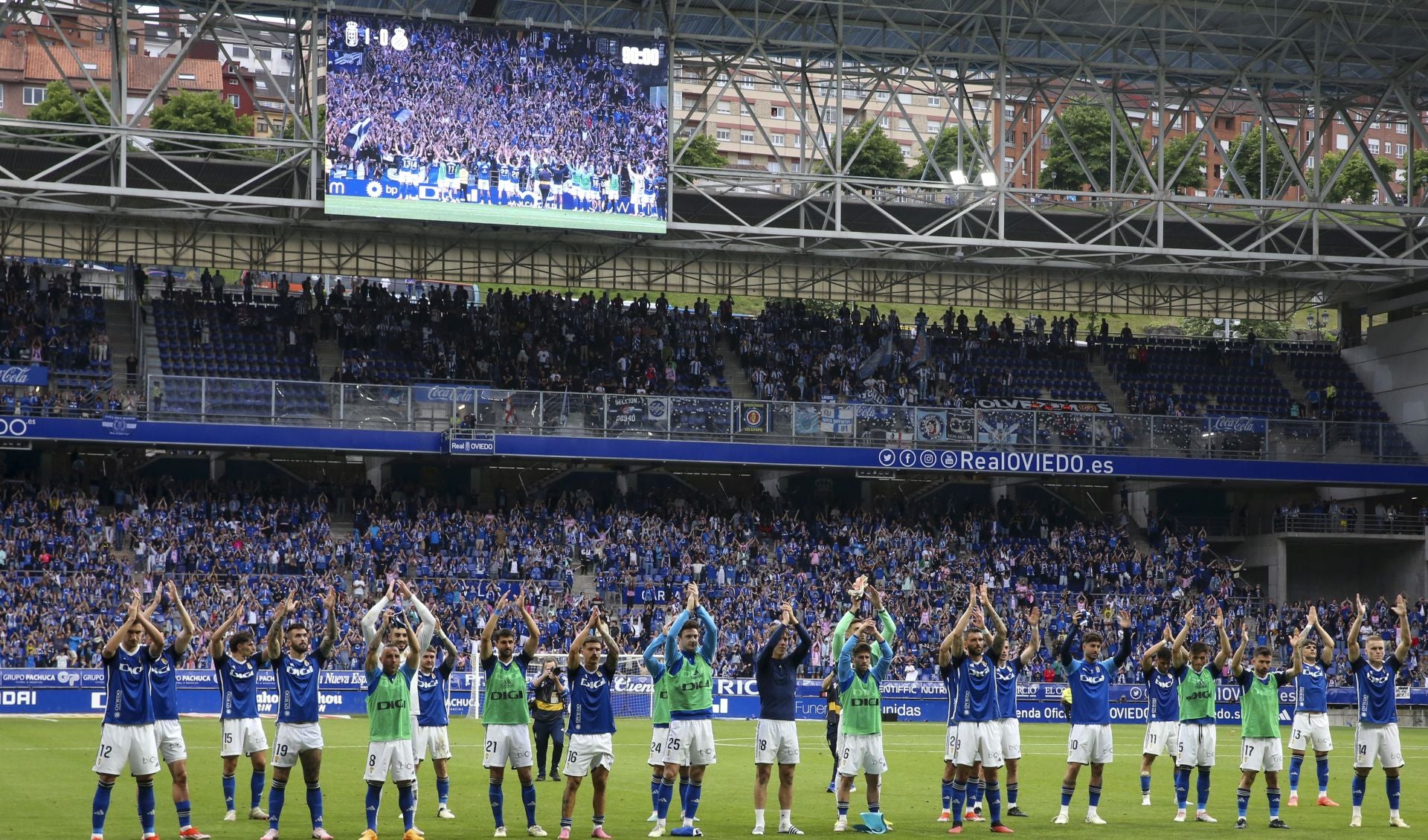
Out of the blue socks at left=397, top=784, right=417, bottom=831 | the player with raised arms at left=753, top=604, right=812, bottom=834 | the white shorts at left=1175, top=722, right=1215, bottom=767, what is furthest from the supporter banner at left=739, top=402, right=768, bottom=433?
the blue socks at left=397, top=784, right=417, bottom=831

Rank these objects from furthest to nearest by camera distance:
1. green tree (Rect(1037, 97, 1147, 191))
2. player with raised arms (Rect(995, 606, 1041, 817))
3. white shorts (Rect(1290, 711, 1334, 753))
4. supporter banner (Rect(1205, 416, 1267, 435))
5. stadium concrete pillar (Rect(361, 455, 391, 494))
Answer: green tree (Rect(1037, 97, 1147, 191)) < supporter banner (Rect(1205, 416, 1267, 435)) < stadium concrete pillar (Rect(361, 455, 391, 494)) < white shorts (Rect(1290, 711, 1334, 753)) < player with raised arms (Rect(995, 606, 1041, 817))

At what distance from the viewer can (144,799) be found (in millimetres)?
16531

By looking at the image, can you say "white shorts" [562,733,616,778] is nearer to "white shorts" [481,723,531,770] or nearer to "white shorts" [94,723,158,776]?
"white shorts" [481,723,531,770]

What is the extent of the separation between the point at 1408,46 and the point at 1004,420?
1470 centimetres

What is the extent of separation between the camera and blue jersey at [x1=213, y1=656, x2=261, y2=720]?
1916 cm

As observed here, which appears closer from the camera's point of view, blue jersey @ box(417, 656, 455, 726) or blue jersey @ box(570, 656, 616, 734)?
blue jersey @ box(570, 656, 616, 734)

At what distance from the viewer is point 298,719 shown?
17391 mm

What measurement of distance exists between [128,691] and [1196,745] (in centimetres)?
1216

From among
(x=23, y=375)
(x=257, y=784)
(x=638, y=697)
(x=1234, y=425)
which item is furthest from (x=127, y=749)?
(x=1234, y=425)

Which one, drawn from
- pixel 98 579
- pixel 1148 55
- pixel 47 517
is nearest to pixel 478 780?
pixel 98 579

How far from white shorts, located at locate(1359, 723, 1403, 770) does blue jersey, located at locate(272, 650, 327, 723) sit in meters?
11.9

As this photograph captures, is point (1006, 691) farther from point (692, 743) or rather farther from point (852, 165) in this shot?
point (852, 165)

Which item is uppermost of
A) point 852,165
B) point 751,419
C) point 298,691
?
point 852,165

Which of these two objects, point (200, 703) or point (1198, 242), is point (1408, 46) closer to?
point (1198, 242)
